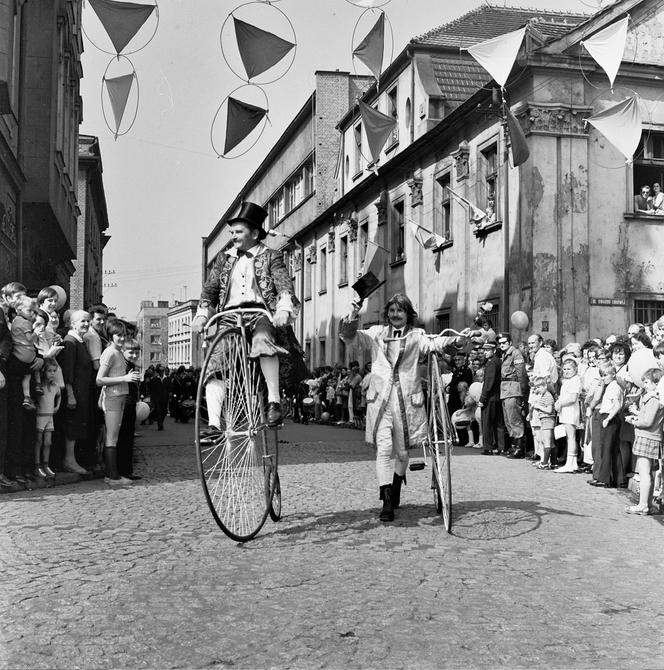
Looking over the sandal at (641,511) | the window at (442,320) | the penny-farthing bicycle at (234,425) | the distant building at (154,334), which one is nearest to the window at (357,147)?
the window at (442,320)

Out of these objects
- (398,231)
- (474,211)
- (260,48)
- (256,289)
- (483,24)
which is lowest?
(256,289)

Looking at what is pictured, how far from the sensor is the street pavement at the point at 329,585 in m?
4.22

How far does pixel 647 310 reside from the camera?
22.8m

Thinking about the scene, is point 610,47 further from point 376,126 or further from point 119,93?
point 119,93

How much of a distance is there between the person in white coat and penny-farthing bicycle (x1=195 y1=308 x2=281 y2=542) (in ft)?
3.57

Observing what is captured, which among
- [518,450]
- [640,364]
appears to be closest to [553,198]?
[518,450]

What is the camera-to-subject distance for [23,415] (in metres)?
10.1

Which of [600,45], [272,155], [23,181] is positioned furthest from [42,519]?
[272,155]

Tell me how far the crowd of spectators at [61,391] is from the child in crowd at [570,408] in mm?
6429

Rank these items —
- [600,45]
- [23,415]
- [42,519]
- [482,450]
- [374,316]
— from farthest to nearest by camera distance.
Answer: [374,316]
[482,450]
[600,45]
[23,415]
[42,519]

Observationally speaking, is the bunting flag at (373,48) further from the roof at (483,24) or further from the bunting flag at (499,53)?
the roof at (483,24)

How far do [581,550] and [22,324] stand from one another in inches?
244

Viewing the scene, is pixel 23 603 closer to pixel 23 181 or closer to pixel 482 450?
pixel 482 450

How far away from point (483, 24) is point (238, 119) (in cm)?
2480
